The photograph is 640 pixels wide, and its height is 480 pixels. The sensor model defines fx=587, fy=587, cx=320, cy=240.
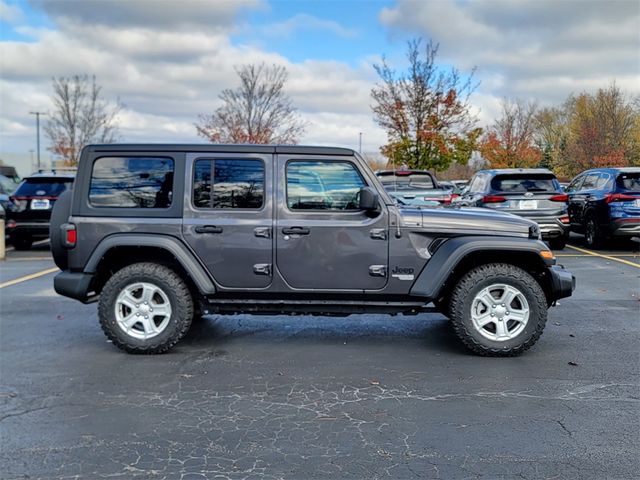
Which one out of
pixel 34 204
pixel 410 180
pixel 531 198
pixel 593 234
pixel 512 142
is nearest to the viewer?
pixel 531 198

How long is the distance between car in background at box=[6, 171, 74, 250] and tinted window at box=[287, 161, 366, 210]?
9086mm

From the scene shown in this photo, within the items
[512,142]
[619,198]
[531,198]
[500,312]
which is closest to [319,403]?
[500,312]

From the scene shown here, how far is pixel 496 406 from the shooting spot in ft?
13.7

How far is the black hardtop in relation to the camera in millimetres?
5402

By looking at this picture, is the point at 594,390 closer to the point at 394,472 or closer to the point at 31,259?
the point at 394,472

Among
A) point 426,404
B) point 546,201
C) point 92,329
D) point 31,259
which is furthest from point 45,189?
point 426,404

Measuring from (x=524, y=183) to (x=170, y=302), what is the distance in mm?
8246

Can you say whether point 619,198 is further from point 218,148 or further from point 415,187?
point 218,148

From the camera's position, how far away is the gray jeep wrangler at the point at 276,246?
17.2ft

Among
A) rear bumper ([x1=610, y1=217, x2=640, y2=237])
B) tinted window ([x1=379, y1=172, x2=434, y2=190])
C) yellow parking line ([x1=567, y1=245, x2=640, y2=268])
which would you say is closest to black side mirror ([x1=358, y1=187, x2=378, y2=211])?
yellow parking line ([x1=567, y1=245, x2=640, y2=268])

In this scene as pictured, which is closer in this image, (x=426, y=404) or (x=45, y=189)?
(x=426, y=404)

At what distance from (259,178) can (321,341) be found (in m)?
1.75

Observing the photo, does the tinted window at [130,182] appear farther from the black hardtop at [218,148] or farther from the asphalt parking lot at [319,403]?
the asphalt parking lot at [319,403]

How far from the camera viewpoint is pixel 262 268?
5.34 metres
